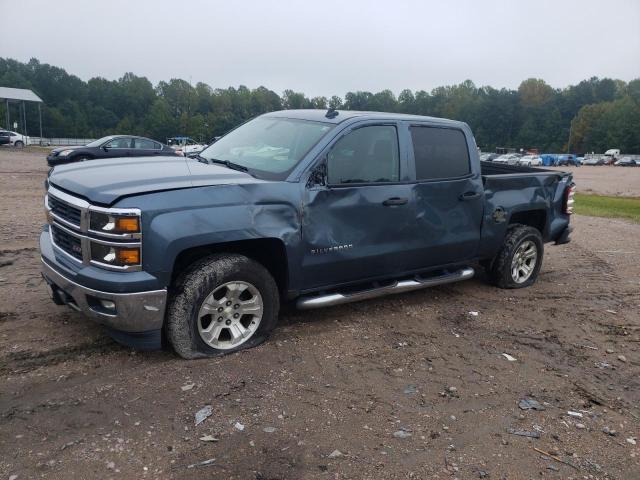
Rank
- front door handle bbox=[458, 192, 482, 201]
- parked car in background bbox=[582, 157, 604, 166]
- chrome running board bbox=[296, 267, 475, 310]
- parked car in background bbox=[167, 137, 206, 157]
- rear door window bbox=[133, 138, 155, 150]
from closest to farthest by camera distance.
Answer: chrome running board bbox=[296, 267, 475, 310], front door handle bbox=[458, 192, 482, 201], parked car in background bbox=[167, 137, 206, 157], rear door window bbox=[133, 138, 155, 150], parked car in background bbox=[582, 157, 604, 166]

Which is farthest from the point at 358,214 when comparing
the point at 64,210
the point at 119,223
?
the point at 64,210

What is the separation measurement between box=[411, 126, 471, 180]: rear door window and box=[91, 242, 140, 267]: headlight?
2.70 metres

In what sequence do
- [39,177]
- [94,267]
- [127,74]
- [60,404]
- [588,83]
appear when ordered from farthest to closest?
[588,83] → [127,74] → [39,177] → [94,267] → [60,404]

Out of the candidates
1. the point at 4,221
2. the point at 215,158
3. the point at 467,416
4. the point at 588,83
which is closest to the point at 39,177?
the point at 4,221

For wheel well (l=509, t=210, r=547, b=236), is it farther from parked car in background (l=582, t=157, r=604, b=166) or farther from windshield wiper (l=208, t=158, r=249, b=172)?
parked car in background (l=582, t=157, r=604, b=166)

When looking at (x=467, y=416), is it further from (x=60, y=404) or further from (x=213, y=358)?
(x=60, y=404)

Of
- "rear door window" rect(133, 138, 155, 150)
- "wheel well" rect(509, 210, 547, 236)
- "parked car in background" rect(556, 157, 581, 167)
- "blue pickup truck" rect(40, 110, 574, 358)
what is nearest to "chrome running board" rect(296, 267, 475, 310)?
"blue pickup truck" rect(40, 110, 574, 358)

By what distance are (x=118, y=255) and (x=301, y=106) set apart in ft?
317

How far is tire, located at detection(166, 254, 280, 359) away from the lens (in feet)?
13.4

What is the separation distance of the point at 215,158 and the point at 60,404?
8.35 feet

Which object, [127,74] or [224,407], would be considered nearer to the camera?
[224,407]

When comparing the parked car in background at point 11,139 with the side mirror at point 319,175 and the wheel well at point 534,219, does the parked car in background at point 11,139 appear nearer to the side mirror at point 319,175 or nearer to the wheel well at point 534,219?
the wheel well at point 534,219

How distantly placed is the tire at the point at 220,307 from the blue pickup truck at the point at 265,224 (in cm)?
1

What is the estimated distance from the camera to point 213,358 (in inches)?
168
